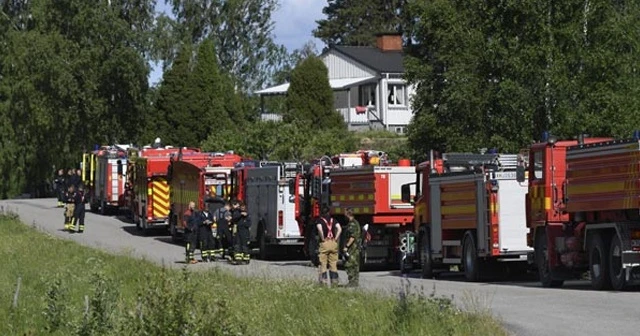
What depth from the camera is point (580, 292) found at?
82.7 feet

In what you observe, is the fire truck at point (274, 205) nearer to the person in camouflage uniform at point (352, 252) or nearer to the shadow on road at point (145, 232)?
the shadow on road at point (145, 232)

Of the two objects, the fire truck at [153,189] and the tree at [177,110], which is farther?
the tree at [177,110]

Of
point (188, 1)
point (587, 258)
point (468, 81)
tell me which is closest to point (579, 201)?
point (587, 258)

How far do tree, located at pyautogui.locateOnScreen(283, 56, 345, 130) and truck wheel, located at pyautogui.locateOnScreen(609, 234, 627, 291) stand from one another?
5241cm

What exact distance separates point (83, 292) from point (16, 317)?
12.3ft

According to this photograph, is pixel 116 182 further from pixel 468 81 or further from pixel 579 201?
pixel 579 201

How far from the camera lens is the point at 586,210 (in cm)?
2578

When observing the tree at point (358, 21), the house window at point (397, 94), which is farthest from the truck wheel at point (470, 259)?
the tree at point (358, 21)

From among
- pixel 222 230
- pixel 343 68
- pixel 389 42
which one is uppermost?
pixel 389 42

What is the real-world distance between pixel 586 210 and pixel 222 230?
15.2 metres

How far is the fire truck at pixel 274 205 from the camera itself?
3903 cm

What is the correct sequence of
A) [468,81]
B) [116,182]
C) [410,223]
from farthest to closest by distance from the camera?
[116,182] < [468,81] < [410,223]

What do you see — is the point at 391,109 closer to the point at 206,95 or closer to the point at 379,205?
the point at 206,95

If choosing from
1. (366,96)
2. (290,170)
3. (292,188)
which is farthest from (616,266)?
(366,96)
